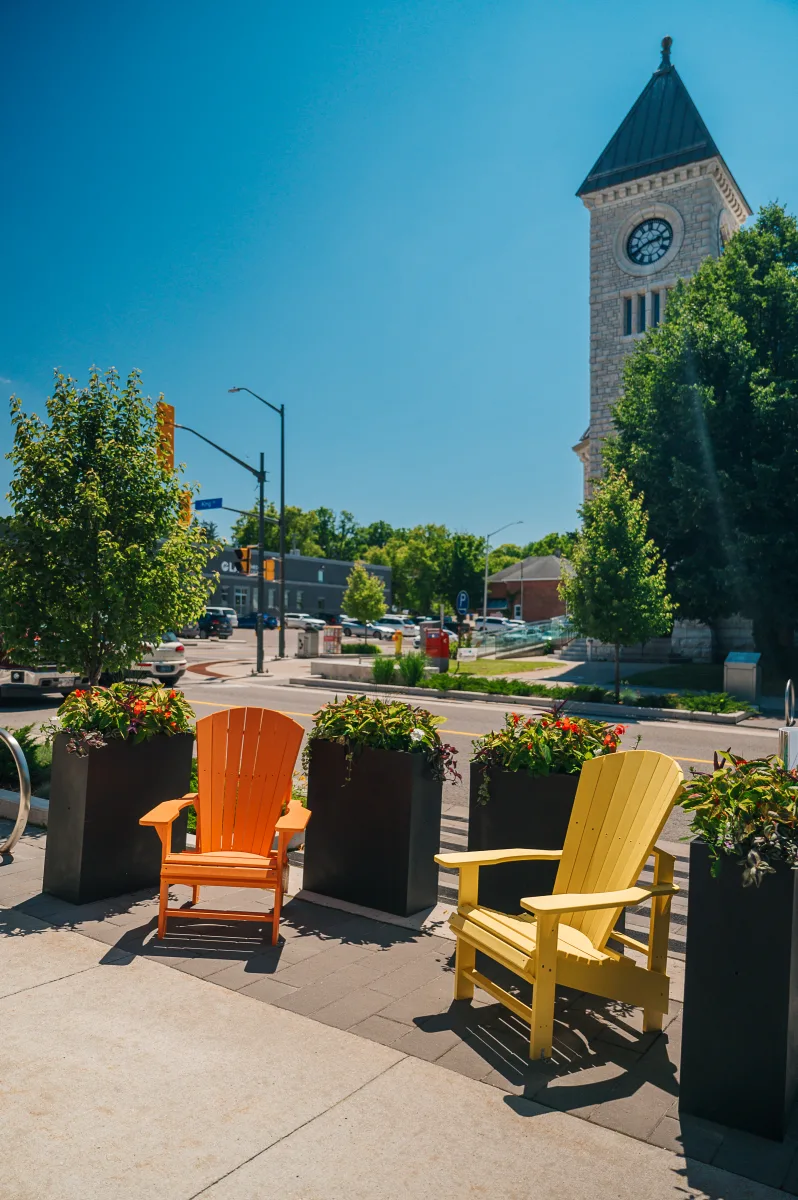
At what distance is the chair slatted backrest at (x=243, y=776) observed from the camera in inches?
207

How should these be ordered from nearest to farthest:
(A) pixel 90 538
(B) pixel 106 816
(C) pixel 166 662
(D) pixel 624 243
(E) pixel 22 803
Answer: (B) pixel 106 816 < (E) pixel 22 803 < (A) pixel 90 538 < (C) pixel 166 662 < (D) pixel 624 243

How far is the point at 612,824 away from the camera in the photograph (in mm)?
3986

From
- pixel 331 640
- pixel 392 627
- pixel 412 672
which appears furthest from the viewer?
pixel 392 627

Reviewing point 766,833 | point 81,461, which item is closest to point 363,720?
point 766,833

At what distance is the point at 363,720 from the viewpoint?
5.18 metres

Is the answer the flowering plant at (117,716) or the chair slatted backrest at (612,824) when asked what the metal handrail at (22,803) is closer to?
the flowering plant at (117,716)

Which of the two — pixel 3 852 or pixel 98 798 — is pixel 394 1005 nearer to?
pixel 98 798

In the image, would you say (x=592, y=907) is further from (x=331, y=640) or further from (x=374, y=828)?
(x=331, y=640)

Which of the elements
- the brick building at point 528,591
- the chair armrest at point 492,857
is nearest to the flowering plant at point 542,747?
the chair armrest at point 492,857

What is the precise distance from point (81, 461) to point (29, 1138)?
21.7ft

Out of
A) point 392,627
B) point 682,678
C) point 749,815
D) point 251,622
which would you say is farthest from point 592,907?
point 251,622

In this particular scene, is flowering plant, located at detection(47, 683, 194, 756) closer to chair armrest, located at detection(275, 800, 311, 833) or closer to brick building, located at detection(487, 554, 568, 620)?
chair armrest, located at detection(275, 800, 311, 833)

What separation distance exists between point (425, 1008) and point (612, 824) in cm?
119

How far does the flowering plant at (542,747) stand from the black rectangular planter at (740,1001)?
54.6 inches
